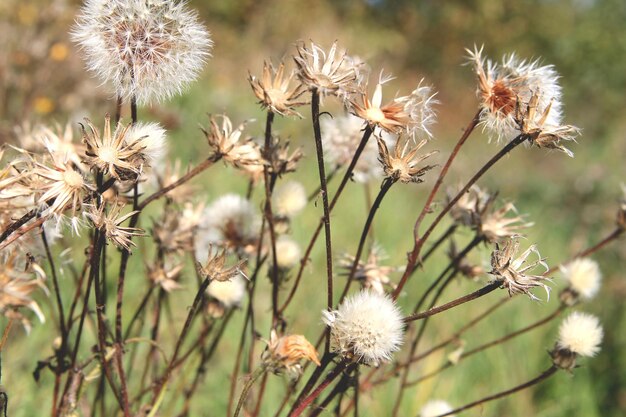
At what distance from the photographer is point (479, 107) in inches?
39.0

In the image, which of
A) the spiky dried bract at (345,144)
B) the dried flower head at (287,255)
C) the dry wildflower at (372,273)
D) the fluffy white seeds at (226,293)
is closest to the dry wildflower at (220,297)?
the fluffy white seeds at (226,293)

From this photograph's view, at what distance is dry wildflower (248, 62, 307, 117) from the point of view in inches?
38.7

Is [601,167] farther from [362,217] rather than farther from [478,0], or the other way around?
[478,0]

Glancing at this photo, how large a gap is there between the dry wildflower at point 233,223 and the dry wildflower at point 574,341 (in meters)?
0.61

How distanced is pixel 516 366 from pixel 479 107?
193 cm

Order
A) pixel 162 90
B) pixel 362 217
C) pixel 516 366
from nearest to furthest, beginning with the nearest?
pixel 162 90 → pixel 516 366 → pixel 362 217

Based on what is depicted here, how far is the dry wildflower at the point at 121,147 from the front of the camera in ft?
2.74

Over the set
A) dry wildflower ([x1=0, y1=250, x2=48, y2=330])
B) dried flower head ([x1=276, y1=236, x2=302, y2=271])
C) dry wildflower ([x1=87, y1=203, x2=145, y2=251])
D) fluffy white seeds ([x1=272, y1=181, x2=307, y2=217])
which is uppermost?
fluffy white seeds ([x1=272, y1=181, x2=307, y2=217])

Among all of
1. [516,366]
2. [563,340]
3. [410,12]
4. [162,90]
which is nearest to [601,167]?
[516,366]

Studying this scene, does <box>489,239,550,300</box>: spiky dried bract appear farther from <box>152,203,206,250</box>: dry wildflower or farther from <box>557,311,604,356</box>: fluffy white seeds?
<box>152,203,206,250</box>: dry wildflower

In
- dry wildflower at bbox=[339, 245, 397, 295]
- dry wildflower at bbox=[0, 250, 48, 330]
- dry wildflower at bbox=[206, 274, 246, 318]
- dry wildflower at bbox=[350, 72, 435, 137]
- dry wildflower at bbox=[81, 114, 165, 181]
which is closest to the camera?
dry wildflower at bbox=[81, 114, 165, 181]

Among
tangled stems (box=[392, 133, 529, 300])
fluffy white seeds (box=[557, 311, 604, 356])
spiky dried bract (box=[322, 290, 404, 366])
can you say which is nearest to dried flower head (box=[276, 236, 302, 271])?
tangled stems (box=[392, 133, 529, 300])

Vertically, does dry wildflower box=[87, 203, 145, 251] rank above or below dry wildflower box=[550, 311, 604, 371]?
below

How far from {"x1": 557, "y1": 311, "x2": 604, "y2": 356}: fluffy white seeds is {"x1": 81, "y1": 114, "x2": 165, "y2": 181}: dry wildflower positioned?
823mm
